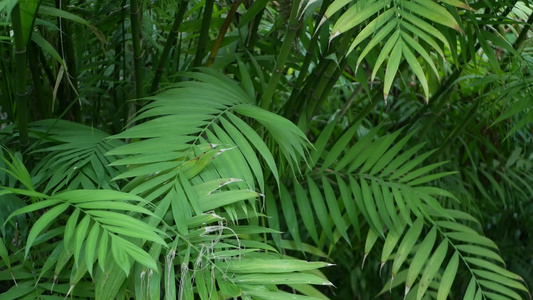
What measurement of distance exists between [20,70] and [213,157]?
21cm

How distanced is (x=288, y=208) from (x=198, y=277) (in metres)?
0.29

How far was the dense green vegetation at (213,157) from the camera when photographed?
1.78 ft

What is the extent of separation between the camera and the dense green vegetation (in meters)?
0.54

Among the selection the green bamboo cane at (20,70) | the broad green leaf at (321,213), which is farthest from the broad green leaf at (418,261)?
the green bamboo cane at (20,70)

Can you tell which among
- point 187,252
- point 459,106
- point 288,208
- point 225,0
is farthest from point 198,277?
point 459,106

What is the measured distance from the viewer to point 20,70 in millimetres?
622

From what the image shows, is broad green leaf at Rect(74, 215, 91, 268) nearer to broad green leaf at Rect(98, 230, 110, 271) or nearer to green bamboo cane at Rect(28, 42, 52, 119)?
broad green leaf at Rect(98, 230, 110, 271)

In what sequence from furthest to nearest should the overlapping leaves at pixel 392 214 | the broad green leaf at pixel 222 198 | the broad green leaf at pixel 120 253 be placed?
the overlapping leaves at pixel 392 214 < the broad green leaf at pixel 222 198 < the broad green leaf at pixel 120 253

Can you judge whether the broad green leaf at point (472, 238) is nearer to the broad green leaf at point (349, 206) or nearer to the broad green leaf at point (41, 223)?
the broad green leaf at point (349, 206)

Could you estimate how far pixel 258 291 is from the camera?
531 mm

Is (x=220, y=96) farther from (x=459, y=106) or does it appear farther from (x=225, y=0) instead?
(x=459, y=106)

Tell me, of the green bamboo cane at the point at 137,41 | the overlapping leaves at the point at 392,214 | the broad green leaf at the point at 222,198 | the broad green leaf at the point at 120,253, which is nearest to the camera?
the broad green leaf at the point at 120,253

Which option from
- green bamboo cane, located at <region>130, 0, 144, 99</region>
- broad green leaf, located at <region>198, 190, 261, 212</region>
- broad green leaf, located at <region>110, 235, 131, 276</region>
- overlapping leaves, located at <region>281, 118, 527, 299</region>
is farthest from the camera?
overlapping leaves, located at <region>281, 118, 527, 299</region>

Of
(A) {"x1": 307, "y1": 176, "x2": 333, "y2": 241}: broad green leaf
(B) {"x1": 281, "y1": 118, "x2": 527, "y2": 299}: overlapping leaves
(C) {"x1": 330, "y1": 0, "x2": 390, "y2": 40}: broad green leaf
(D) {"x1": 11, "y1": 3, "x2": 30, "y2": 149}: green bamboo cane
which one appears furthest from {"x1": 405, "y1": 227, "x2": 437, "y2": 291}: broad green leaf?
(D) {"x1": 11, "y1": 3, "x2": 30, "y2": 149}: green bamboo cane
